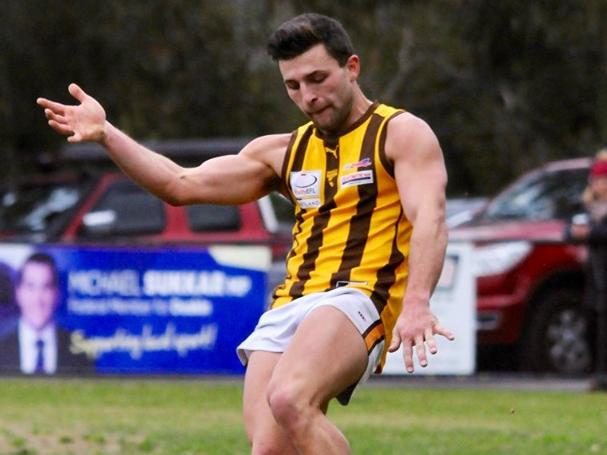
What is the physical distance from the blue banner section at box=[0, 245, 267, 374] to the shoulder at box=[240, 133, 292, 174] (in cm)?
786

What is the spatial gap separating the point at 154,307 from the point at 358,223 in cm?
842

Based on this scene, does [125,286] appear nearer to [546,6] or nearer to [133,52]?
[546,6]

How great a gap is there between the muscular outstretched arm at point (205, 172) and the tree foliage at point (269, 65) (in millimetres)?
14565

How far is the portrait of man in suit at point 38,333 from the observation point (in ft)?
48.6

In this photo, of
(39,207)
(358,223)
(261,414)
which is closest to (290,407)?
(261,414)

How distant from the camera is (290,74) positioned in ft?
21.6

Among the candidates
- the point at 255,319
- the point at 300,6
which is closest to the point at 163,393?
the point at 255,319

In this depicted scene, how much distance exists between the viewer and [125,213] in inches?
618

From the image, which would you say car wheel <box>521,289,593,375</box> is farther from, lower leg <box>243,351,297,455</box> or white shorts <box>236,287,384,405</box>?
lower leg <box>243,351,297,455</box>

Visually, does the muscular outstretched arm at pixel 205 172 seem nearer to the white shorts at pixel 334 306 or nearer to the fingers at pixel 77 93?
the fingers at pixel 77 93

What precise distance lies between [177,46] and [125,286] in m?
12.2

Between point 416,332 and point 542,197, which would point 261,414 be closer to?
point 416,332

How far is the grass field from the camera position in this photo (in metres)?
10.5

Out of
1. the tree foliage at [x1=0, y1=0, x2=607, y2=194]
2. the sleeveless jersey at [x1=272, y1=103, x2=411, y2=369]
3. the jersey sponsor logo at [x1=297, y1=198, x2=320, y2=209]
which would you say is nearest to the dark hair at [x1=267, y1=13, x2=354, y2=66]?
the sleeveless jersey at [x1=272, y1=103, x2=411, y2=369]
